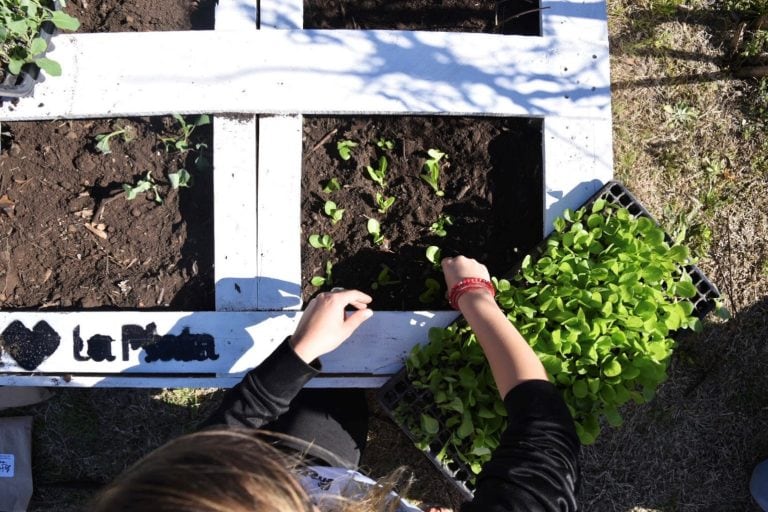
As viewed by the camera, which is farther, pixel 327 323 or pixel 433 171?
pixel 433 171

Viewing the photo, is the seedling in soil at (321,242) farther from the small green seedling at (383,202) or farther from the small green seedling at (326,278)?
the small green seedling at (383,202)

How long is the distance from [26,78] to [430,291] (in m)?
1.54

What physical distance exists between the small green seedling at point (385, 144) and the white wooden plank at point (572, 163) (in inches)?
20.8

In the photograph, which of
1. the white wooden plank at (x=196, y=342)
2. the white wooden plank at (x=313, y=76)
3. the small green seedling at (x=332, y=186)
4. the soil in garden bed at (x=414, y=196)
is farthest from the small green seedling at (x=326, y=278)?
the white wooden plank at (x=313, y=76)

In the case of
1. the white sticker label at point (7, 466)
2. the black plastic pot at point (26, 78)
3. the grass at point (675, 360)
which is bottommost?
the white sticker label at point (7, 466)

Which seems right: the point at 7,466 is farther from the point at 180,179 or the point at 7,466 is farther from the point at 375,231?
the point at 375,231

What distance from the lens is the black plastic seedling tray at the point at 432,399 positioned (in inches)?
71.6

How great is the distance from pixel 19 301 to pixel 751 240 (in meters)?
2.91

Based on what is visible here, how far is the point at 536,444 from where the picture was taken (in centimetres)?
132

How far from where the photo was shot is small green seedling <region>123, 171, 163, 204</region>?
194 centimetres

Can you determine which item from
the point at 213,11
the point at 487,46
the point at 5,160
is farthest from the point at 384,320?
the point at 5,160

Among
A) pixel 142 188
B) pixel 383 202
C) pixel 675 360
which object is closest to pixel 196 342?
pixel 142 188

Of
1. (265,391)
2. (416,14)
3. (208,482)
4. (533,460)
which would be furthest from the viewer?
(416,14)

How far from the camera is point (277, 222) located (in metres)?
1.94
